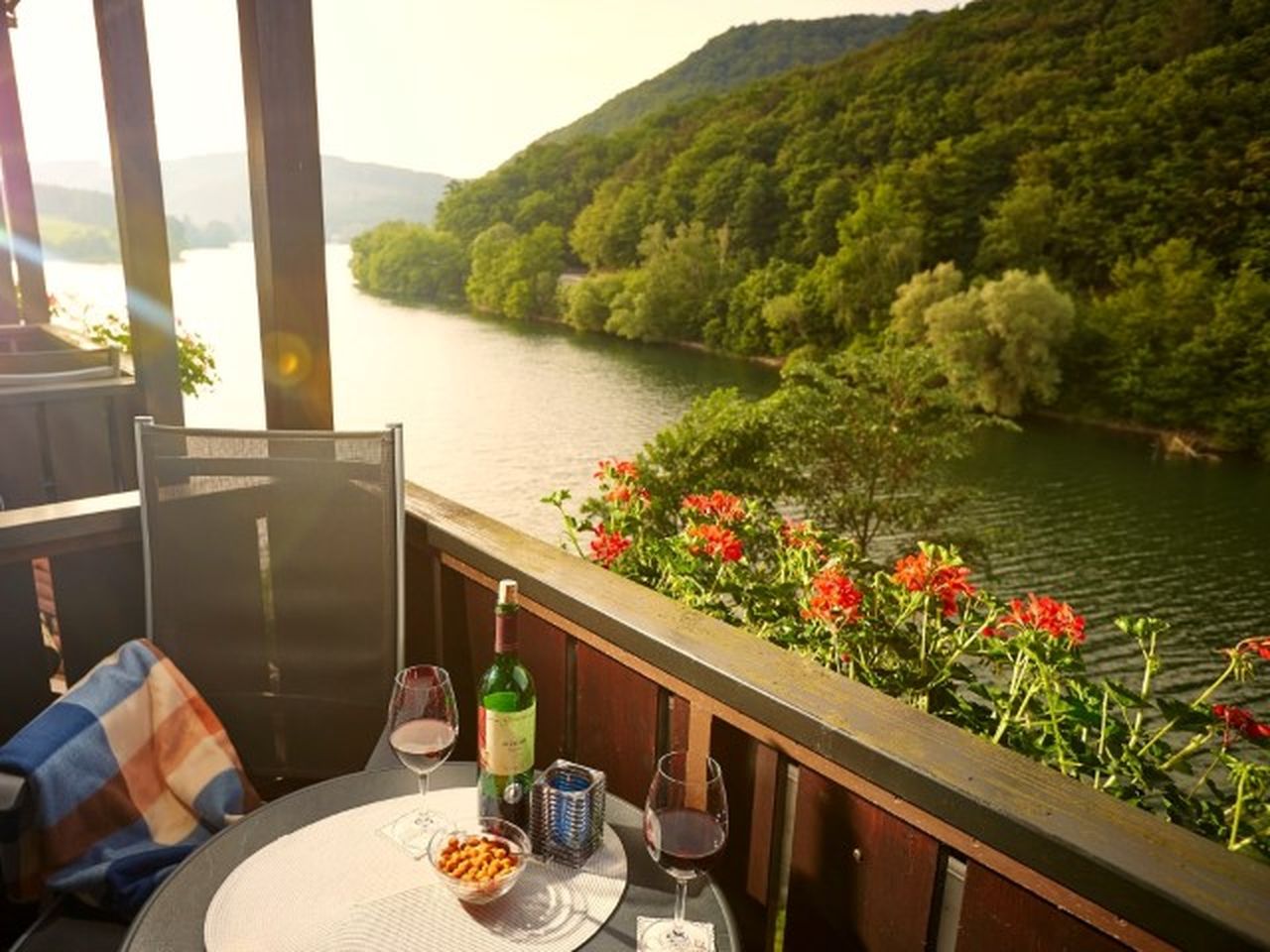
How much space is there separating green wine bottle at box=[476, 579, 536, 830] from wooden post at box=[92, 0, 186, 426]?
7.70 ft

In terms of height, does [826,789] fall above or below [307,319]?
below

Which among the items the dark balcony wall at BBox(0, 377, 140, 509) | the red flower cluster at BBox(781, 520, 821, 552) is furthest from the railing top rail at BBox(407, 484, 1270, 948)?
the dark balcony wall at BBox(0, 377, 140, 509)

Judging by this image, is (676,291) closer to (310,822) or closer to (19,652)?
(19,652)

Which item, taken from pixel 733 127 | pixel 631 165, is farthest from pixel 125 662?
pixel 631 165

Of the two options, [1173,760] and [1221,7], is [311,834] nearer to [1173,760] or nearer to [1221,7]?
[1173,760]

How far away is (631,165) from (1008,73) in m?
27.6

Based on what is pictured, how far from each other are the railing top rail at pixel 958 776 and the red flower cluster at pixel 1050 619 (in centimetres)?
93

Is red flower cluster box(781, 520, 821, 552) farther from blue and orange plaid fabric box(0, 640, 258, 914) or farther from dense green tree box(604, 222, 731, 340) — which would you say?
dense green tree box(604, 222, 731, 340)

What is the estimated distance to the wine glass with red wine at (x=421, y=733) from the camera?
51.7 inches

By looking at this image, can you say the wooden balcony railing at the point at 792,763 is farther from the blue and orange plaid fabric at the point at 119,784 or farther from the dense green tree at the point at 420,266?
the dense green tree at the point at 420,266

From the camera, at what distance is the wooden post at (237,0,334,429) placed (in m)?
2.00

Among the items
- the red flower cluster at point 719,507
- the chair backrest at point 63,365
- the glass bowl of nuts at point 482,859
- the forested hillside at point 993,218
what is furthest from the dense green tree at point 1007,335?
the glass bowl of nuts at point 482,859

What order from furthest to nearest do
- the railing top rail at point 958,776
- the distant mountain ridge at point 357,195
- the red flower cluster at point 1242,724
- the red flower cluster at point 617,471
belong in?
the distant mountain ridge at point 357,195
the red flower cluster at point 617,471
the red flower cluster at point 1242,724
the railing top rail at point 958,776

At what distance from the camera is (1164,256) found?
1294 inches
